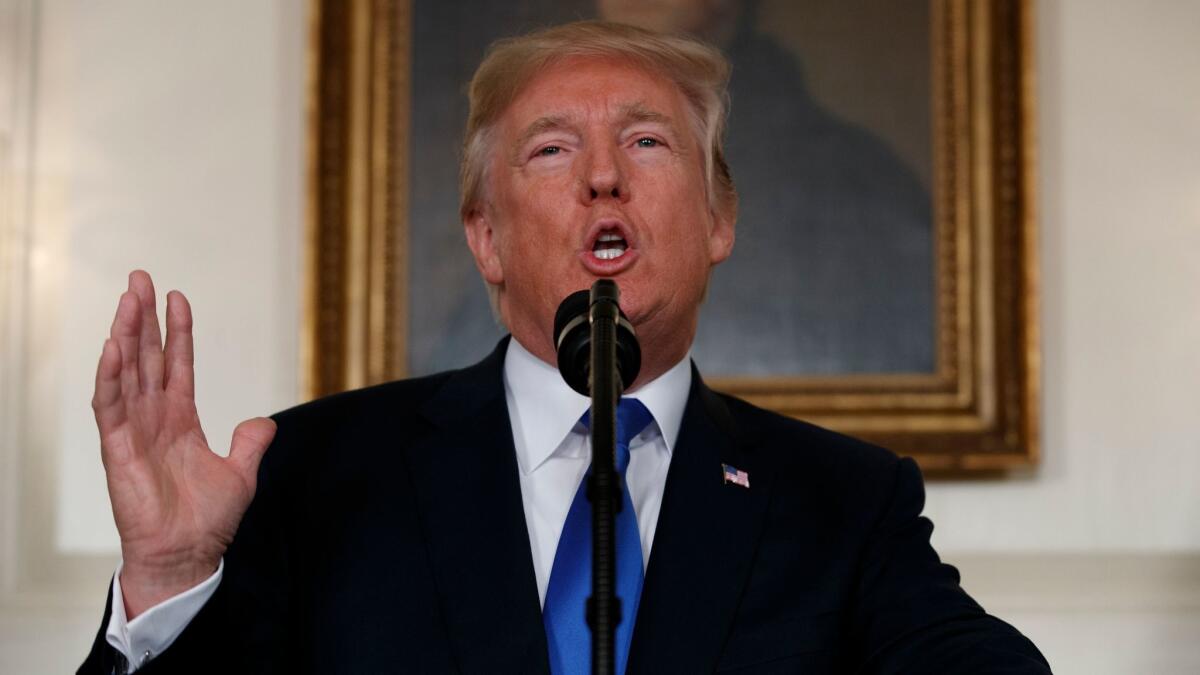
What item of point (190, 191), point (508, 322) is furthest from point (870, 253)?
point (190, 191)

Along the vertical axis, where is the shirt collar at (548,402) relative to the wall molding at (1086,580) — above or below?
above

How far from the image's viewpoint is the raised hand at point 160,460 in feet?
6.11

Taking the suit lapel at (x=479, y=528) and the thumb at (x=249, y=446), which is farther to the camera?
the suit lapel at (x=479, y=528)

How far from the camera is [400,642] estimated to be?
215 cm

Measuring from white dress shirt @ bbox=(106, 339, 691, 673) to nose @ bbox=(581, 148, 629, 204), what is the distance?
1.06ft

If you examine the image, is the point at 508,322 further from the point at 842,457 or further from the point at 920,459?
the point at 920,459

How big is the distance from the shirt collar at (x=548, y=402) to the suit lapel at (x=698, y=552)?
0.04 m

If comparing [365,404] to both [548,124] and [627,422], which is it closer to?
[627,422]

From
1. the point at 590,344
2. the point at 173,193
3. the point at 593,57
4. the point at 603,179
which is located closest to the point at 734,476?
the point at 603,179

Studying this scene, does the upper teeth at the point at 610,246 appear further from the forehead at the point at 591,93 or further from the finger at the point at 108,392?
the finger at the point at 108,392

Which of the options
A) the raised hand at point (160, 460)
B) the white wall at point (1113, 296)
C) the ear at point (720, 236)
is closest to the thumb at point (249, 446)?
the raised hand at point (160, 460)

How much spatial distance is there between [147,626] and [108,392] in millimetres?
316

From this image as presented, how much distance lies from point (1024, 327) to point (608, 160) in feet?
5.99

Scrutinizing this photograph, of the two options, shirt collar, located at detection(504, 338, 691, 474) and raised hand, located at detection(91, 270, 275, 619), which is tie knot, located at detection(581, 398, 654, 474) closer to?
shirt collar, located at detection(504, 338, 691, 474)
